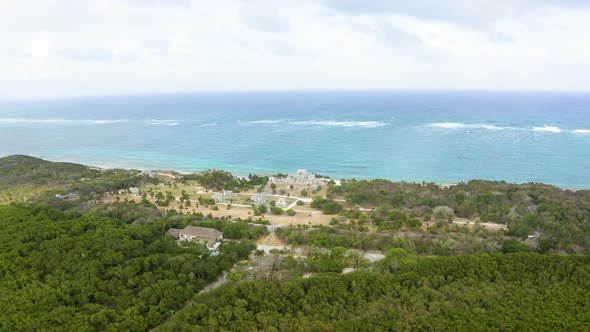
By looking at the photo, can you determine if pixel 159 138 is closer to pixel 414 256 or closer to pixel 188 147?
pixel 188 147

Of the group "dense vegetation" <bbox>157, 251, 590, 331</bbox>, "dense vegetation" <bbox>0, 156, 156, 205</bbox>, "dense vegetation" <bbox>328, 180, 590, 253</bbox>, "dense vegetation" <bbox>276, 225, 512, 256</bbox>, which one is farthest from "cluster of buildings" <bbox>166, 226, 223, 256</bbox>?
"dense vegetation" <bbox>0, 156, 156, 205</bbox>

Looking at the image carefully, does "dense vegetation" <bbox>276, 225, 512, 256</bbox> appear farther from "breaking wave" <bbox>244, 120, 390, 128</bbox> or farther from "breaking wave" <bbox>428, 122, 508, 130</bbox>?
"breaking wave" <bbox>244, 120, 390, 128</bbox>

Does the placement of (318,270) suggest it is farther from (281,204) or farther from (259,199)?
(259,199)

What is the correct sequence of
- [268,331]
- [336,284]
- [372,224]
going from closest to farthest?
[268,331], [336,284], [372,224]

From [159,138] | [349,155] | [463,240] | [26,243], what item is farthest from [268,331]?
[159,138]

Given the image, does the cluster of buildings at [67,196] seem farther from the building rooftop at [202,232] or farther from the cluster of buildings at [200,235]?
the building rooftop at [202,232]
